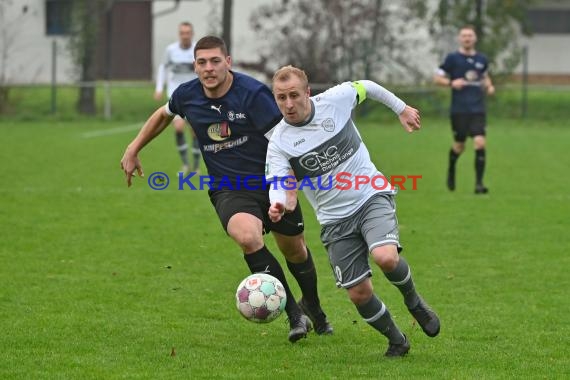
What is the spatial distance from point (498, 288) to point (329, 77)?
20.9 metres

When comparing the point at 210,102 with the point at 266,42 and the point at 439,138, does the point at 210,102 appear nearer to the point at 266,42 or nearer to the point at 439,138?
the point at 439,138

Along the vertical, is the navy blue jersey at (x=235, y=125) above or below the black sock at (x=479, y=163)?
above

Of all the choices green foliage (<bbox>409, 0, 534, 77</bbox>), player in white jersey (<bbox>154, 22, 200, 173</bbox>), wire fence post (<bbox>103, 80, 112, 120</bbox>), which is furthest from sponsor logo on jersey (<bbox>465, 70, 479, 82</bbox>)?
wire fence post (<bbox>103, 80, 112, 120</bbox>)

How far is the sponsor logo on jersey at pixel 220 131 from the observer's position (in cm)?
685

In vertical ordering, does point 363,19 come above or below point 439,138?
above

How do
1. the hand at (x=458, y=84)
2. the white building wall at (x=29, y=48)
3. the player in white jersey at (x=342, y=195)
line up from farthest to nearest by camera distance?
the white building wall at (x=29, y=48) < the hand at (x=458, y=84) < the player in white jersey at (x=342, y=195)

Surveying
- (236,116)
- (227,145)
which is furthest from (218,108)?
(227,145)

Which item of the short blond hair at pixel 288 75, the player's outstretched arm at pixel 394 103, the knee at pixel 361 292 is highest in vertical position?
the short blond hair at pixel 288 75

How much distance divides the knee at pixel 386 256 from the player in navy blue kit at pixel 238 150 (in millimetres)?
772

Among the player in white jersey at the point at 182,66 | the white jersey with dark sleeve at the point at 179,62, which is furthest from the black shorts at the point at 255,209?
the white jersey with dark sleeve at the point at 179,62

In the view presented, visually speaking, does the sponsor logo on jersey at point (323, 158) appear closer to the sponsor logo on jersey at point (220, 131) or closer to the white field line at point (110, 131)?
the sponsor logo on jersey at point (220, 131)

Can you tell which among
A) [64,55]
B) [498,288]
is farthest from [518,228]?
[64,55]

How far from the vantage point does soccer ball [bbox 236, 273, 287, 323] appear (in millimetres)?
6293

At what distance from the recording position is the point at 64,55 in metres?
30.7
